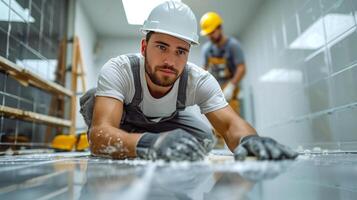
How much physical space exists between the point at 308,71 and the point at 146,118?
1.55 m

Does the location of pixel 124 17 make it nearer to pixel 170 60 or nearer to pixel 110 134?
pixel 170 60

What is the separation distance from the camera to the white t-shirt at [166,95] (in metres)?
1.13

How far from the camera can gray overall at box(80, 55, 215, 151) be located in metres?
1.21

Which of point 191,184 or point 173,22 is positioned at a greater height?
point 173,22

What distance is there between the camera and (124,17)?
7.00 feet

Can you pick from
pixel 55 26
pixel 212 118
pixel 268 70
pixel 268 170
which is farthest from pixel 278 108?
pixel 268 170

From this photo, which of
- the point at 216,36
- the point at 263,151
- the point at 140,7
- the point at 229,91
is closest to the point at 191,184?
the point at 263,151

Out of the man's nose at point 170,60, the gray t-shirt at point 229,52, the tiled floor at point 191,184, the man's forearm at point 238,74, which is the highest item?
the gray t-shirt at point 229,52

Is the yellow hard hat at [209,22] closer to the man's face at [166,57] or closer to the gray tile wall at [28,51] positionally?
the gray tile wall at [28,51]

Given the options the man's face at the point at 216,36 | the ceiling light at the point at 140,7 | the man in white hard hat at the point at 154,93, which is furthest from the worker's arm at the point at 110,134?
the man's face at the point at 216,36

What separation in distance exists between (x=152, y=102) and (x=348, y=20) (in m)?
1.19

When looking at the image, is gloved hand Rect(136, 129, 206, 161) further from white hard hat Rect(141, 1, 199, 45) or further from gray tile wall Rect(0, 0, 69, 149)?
gray tile wall Rect(0, 0, 69, 149)

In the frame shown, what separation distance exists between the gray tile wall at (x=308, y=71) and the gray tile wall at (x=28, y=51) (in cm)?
196

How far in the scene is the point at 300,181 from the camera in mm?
505
